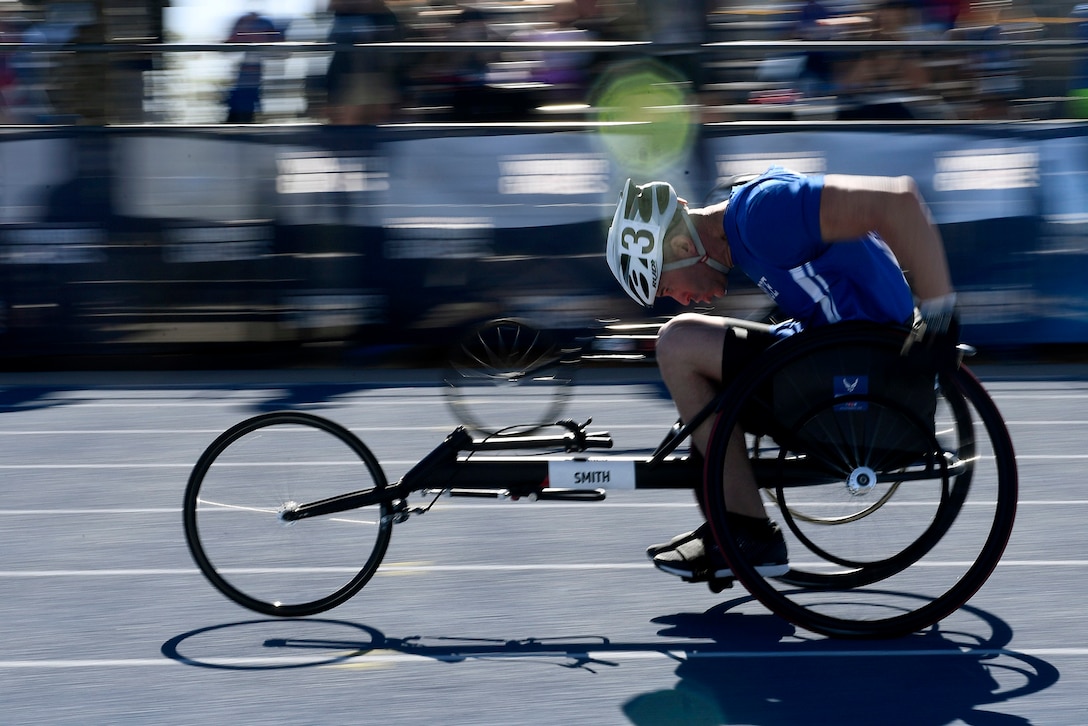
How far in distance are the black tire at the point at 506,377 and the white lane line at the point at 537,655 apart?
55.4 inches

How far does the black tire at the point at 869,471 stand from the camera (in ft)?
12.2

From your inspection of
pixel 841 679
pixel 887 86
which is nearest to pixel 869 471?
pixel 841 679

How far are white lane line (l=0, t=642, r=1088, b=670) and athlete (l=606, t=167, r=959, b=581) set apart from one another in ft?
0.85

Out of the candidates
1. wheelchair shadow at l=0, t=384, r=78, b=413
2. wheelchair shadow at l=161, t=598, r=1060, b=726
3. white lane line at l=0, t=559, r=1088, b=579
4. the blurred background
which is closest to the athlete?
wheelchair shadow at l=161, t=598, r=1060, b=726

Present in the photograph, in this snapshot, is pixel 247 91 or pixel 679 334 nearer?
pixel 679 334

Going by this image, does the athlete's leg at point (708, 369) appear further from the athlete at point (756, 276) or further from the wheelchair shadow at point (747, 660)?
the wheelchair shadow at point (747, 660)

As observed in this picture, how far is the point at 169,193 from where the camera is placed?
27.5ft

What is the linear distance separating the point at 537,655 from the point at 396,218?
493cm

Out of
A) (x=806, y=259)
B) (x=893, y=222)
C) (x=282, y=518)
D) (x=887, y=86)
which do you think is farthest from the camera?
(x=887, y=86)

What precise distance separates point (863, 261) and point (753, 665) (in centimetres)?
111

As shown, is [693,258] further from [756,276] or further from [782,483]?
[782,483]

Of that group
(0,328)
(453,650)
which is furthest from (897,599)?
(0,328)

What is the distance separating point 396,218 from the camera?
8.39 m

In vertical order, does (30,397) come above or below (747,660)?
above
